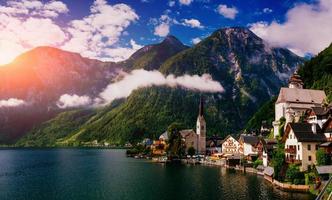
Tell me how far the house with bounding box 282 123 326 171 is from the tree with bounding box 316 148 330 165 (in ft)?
11.9

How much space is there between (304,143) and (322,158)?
6.15 metres

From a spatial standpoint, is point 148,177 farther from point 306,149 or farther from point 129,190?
point 306,149

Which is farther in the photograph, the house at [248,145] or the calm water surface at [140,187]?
the house at [248,145]

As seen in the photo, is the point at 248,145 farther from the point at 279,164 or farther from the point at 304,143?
the point at 304,143

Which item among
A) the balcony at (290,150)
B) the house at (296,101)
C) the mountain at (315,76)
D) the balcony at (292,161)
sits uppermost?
the mountain at (315,76)

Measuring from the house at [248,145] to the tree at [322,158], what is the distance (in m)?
59.2

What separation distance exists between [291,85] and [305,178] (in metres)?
82.5

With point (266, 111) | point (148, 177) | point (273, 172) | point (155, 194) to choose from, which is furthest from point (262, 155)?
point (266, 111)

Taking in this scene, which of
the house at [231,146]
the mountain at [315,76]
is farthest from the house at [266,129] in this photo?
the house at [231,146]

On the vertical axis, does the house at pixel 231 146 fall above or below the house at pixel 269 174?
above

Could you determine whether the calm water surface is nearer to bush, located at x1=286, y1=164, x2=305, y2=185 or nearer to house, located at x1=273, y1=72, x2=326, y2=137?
bush, located at x1=286, y1=164, x2=305, y2=185

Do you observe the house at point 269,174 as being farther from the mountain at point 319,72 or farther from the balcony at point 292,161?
the mountain at point 319,72

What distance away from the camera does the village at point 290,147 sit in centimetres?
7494

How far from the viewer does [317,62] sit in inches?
6934
